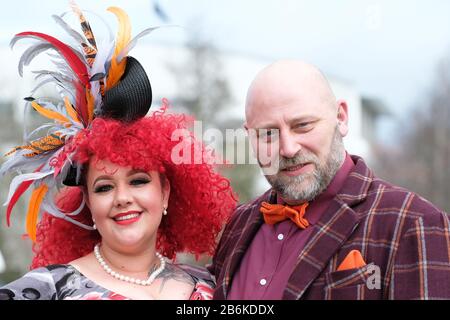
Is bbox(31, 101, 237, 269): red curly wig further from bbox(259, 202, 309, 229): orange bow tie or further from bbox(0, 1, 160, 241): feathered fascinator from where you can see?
bbox(259, 202, 309, 229): orange bow tie

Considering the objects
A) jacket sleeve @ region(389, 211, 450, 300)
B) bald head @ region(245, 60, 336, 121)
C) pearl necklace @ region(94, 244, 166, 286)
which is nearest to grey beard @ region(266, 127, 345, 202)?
bald head @ region(245, 60, 336, 121)

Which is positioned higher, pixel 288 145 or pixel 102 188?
pixel 288 145

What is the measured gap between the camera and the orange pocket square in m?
2.75

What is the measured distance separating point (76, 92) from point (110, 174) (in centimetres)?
45

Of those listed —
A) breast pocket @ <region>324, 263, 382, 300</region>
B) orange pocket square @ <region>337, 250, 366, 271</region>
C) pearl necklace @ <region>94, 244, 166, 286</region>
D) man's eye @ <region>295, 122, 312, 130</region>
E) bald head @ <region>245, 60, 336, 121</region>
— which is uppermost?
bald head @ <region>245, 60, 336, 121</region>

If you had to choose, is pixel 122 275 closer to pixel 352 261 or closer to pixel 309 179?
pixel 309 179

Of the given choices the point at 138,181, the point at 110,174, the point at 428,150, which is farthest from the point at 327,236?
the point at 428,150

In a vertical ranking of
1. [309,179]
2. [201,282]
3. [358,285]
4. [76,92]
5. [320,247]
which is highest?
[76,92]

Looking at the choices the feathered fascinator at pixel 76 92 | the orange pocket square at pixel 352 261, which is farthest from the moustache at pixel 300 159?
the feathered fascinator at pixel 76 92

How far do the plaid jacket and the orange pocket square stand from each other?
0.06 ft

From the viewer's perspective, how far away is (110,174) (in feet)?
10.2

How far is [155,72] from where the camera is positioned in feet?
70.7

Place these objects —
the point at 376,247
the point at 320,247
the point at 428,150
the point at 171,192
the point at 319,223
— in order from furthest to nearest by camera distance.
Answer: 1. the point at 428,150
2. the point at 171,192
3. the point at 319,223
4. the point at 320,247
5. the point at 376,247

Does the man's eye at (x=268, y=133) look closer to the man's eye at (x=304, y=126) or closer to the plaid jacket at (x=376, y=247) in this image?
the man's eye at (x=304, y=126)
